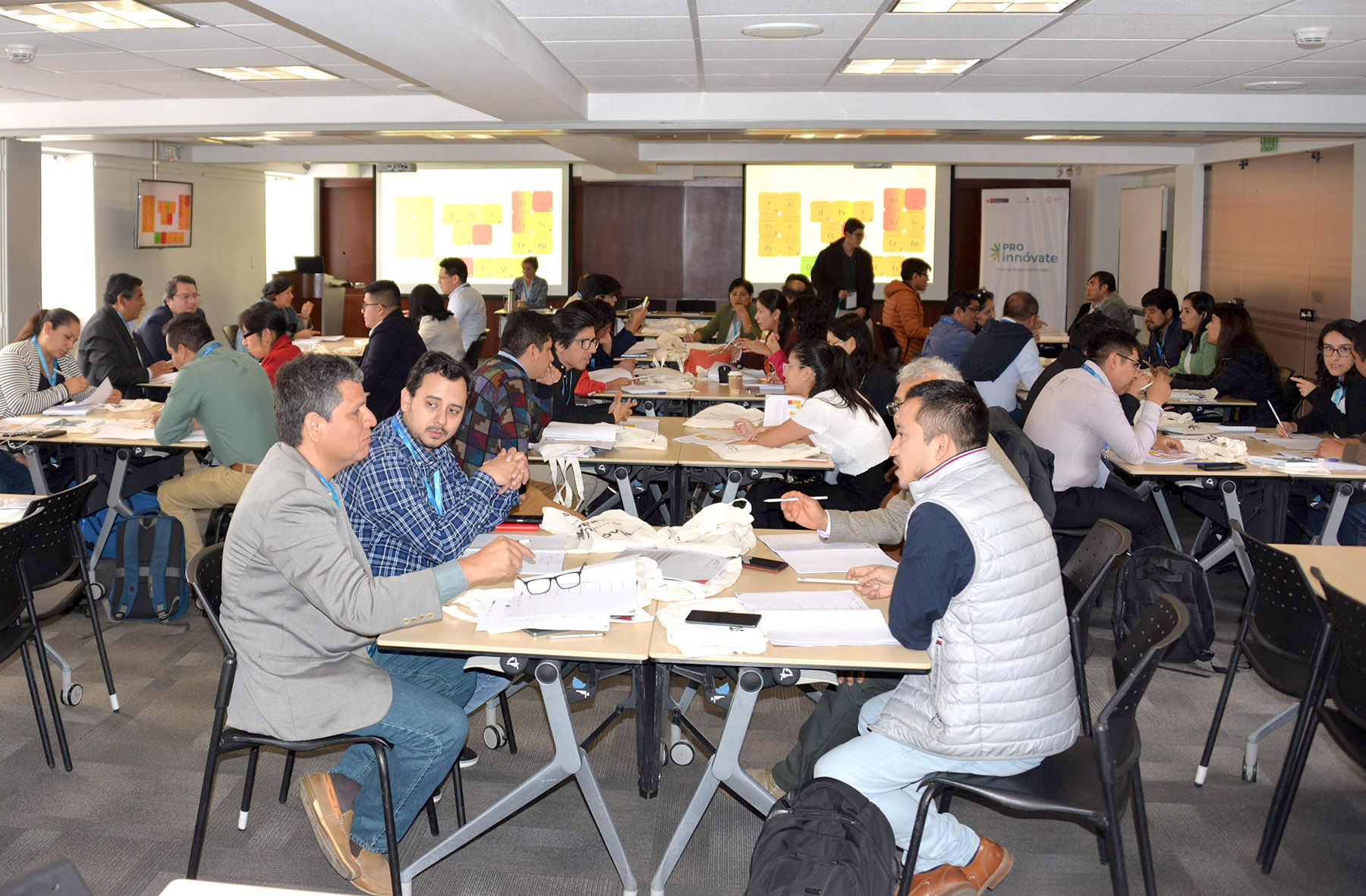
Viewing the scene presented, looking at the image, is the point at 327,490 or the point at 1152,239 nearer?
the point at 327,490

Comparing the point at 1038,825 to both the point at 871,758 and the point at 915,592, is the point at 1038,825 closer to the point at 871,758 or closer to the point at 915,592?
the point at 871,758

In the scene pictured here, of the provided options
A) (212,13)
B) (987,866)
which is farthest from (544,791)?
(212,13)

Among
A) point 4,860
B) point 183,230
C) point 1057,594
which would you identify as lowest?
point 4,860

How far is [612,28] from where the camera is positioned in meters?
5.18

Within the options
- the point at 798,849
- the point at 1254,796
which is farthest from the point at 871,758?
the point at 1254,796

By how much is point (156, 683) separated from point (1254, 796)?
12.9ft

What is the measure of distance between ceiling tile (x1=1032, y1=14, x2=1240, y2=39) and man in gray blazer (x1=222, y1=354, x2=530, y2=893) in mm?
3690

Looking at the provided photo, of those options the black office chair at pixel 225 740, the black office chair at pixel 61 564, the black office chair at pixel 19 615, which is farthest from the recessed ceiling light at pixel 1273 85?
the black office chair at pixel 19 615

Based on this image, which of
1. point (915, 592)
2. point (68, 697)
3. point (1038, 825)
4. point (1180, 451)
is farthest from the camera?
point (1180, 451)

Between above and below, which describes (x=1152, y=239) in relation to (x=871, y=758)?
above

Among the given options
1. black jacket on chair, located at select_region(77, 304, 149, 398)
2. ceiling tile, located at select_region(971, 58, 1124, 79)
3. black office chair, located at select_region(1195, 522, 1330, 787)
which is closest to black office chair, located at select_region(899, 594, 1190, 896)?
black office chair, located at select_region(1195, 522, 1330, 787)

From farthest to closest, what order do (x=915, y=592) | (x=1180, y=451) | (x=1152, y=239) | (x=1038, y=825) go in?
(x=1152, y=239) < (x=1180, y=451) < (x=1038, y=825) < (x=915, y=592)

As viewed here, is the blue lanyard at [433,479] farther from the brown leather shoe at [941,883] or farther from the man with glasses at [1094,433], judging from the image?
the man with glasses at [1094,433]

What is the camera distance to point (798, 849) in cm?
213
